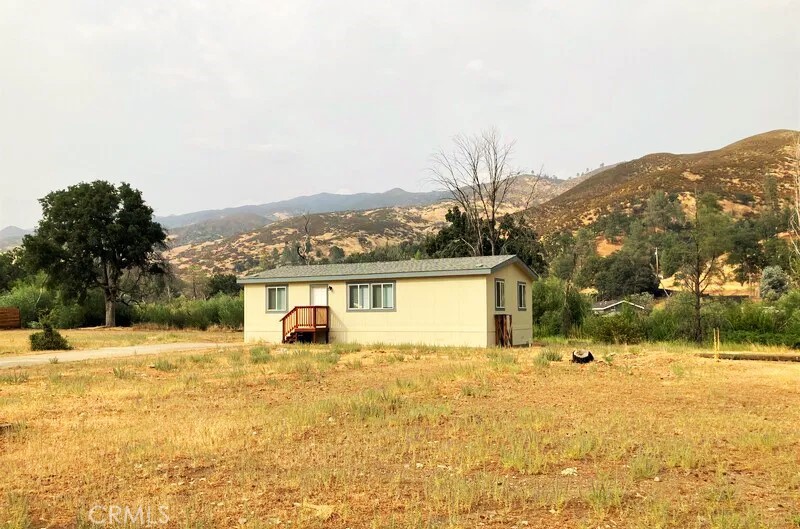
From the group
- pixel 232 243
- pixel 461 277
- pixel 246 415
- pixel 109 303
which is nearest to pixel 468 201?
pixel 461 277

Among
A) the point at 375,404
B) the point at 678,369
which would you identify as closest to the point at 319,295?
the point at 678,369

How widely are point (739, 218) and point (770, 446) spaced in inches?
2619

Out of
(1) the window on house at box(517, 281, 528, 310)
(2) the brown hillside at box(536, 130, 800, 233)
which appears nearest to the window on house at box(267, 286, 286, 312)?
(1) the window on house at box(517, 281, 528, 310)

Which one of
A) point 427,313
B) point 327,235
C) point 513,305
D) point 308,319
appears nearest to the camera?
point 427,313

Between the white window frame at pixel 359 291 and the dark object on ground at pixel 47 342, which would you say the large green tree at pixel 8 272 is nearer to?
the dark object on ground at pixel 47 342

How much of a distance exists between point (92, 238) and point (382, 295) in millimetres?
27198

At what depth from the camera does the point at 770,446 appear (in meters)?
7.77

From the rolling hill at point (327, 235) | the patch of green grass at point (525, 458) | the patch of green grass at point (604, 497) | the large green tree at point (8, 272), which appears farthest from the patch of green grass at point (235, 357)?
the rolling hill at point (327, 235)

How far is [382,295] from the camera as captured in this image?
84.8 ft

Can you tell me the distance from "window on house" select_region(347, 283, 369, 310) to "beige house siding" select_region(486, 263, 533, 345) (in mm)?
5237

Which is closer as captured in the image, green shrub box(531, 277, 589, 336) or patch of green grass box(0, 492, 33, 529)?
patch of green grass box(0, 492, 33, 529)

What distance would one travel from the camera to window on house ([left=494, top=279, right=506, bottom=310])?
955 inches

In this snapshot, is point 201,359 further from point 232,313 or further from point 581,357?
point 232,313

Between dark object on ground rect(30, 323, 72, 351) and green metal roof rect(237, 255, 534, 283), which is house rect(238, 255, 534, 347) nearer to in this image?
green metal roof rect(237, 255, 534, 283)
